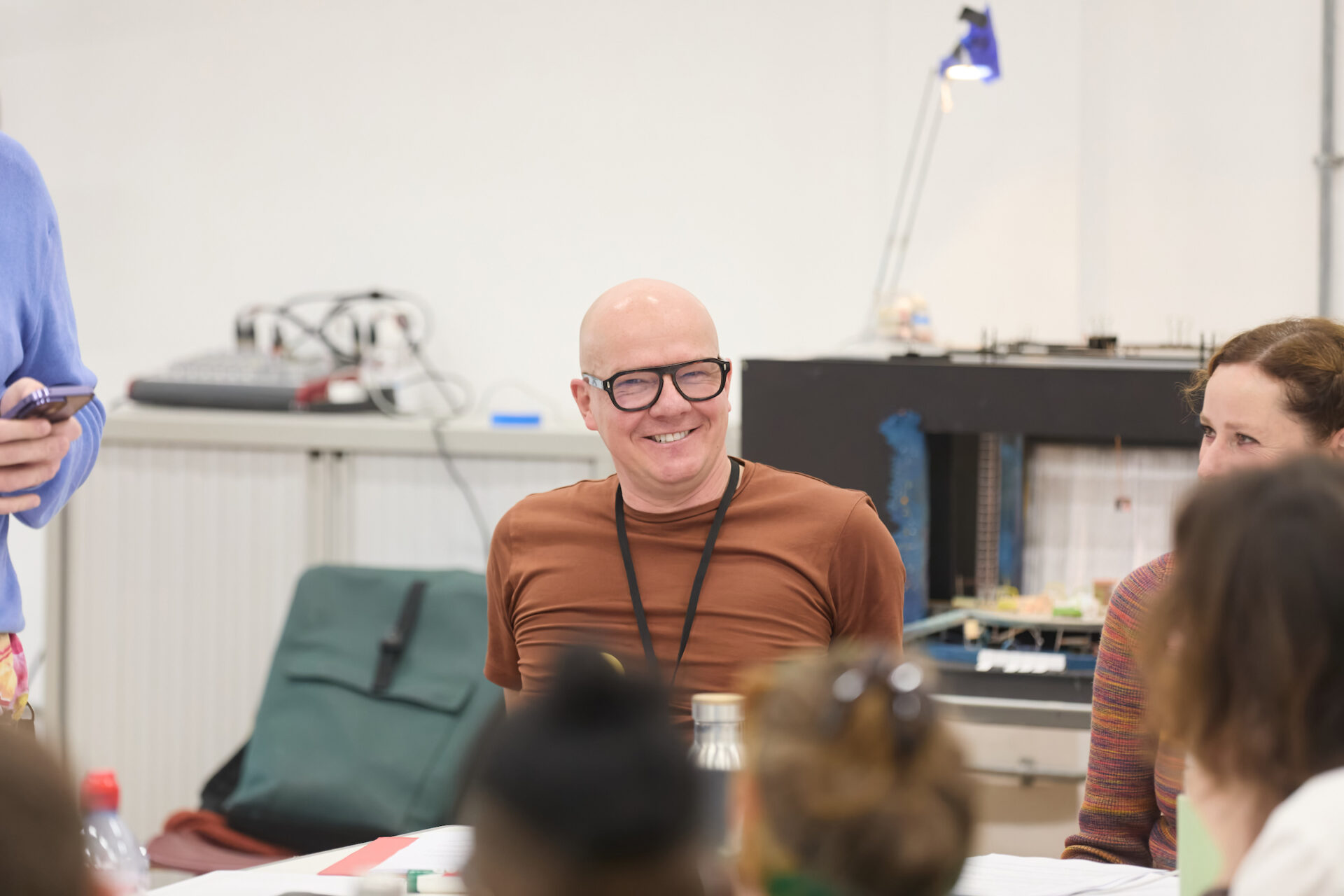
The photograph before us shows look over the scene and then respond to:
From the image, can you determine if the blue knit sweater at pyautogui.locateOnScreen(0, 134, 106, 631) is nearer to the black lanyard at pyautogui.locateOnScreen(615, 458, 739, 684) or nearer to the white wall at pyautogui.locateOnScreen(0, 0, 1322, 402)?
the black lanyard at pyautogui.locateOnScreen(615, 458, 739, 684)

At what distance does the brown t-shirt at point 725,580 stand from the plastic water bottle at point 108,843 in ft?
1.80

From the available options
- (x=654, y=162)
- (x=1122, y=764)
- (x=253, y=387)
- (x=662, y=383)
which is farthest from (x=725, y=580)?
(x=654, y=162)

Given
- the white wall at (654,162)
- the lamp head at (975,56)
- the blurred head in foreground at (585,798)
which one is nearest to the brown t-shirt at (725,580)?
the blurred head in foreground at (585,798)

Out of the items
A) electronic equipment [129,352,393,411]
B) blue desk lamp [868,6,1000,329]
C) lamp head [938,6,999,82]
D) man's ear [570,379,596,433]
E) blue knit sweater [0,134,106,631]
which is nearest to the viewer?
blue knit sweater [0,134,106,631]

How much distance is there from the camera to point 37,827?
489 mm

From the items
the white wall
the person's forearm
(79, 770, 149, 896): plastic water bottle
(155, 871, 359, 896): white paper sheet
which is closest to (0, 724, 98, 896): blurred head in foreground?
(79, 770, 149, 896): plastic water bottle

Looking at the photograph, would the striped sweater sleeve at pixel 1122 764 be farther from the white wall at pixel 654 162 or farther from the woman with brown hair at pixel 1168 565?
the white wall at pixel 654 162

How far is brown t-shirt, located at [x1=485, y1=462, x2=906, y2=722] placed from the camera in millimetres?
1612

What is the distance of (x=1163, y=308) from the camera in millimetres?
3094

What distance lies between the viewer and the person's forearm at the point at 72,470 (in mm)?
1382

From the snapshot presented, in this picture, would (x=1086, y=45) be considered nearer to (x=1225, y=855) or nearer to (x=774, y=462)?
(x=774, y=462)

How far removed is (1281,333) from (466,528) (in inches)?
73.0

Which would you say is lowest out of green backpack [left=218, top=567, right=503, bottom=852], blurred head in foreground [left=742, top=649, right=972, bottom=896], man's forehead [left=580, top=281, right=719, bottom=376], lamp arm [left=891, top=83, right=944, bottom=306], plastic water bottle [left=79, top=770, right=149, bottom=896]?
green backpack [left=218, top=567, right=503, bottom=852]

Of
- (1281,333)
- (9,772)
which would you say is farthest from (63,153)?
(9,772)
